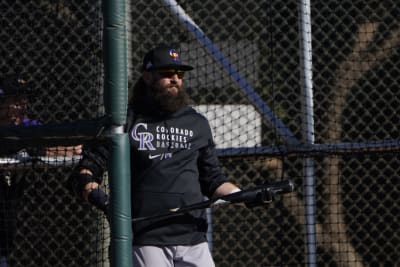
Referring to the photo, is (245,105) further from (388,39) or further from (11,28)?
(11,28)

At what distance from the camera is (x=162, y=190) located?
148 inches

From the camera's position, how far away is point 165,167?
379 centimetres

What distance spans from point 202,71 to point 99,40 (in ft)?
4.56

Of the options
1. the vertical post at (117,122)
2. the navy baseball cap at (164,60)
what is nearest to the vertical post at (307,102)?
the navy baseball cap at (164,60)

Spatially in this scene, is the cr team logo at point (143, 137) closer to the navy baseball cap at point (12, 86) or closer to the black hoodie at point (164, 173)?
the black hoodie at point (164, 173)

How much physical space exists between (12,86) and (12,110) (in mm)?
160

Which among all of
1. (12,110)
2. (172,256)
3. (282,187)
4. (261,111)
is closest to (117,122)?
(282,187)

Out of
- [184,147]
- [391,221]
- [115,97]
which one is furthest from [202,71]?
[115,97]

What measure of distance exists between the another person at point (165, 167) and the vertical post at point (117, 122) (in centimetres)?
122

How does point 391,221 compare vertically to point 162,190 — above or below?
below

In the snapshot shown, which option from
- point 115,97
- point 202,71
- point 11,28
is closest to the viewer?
point 115,97

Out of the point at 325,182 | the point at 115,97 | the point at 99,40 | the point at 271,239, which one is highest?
the point at 99,40

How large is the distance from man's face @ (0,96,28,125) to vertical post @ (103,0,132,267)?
97.2 inches

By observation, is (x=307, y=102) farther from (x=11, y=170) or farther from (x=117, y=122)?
(x=117, y=122)
